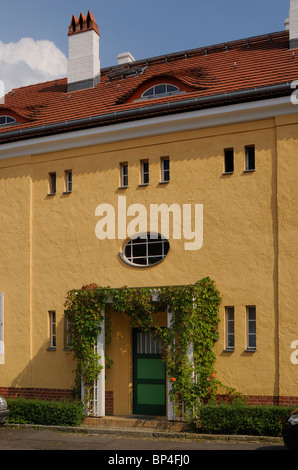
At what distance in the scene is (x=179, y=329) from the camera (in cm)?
1545

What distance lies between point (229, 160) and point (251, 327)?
4038 millimetres

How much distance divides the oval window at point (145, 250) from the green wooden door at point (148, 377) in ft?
6.15

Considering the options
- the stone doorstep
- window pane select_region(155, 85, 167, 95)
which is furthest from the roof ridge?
the stone doorstep

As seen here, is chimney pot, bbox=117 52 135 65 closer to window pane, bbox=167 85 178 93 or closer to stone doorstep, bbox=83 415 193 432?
window pane, bbox=167 85 178 93

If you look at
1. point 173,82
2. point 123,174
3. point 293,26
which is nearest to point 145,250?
point 123,174

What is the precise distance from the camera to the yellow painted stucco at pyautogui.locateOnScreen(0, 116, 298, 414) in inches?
591

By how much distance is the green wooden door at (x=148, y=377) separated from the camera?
54.4ft

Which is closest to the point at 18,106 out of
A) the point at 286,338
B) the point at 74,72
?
the point at 74,72

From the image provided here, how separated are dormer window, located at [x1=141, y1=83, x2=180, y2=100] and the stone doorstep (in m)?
8.37

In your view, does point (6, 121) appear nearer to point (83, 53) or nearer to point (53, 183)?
point (53, 183)

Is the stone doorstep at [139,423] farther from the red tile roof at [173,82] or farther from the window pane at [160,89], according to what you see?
the window pane at [160,89]

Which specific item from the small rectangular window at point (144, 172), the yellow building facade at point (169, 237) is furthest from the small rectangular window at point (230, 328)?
the small rectangular window at point (144, 172)

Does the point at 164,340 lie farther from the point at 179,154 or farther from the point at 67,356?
the point at 179,154

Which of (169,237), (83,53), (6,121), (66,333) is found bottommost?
(66,333)
